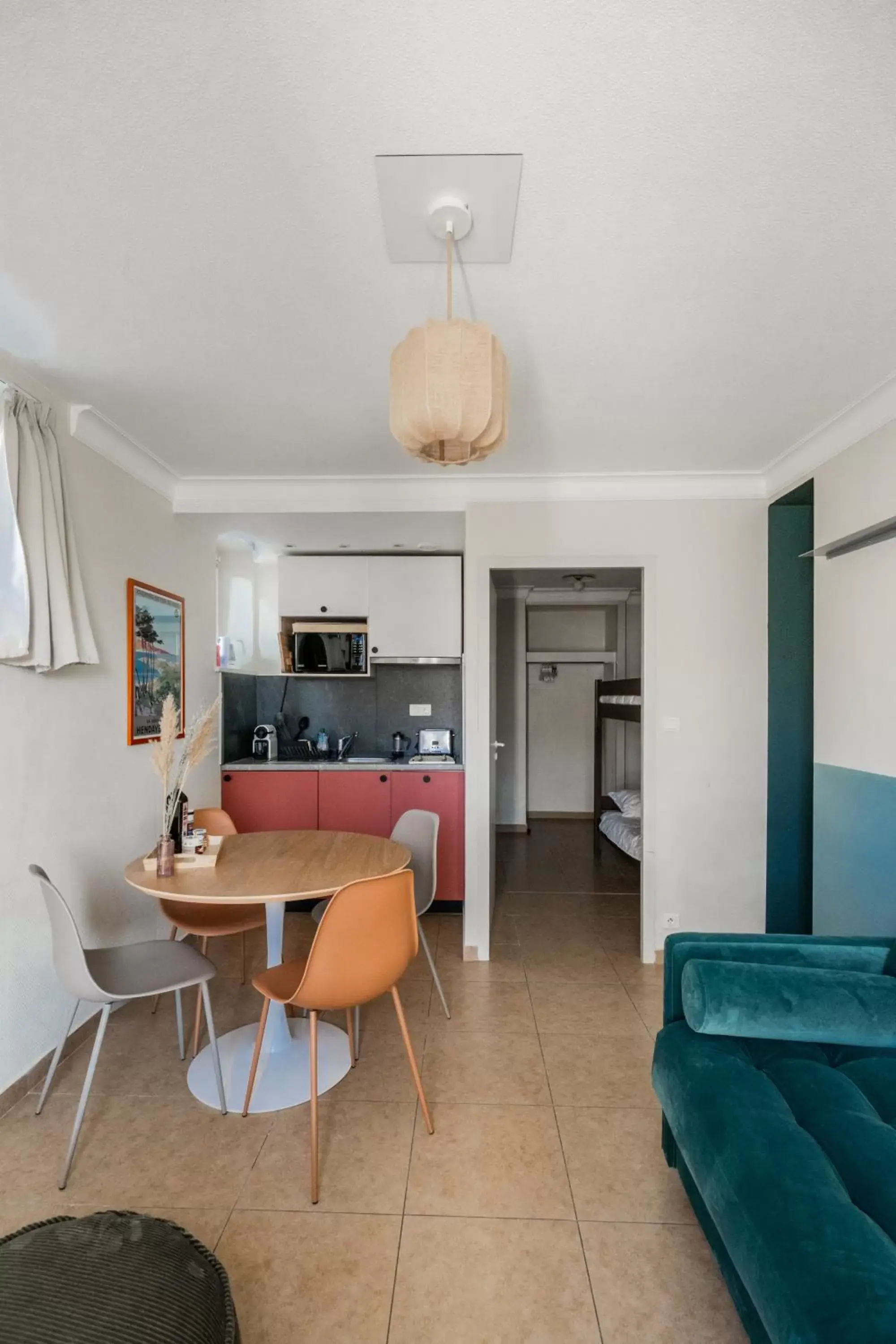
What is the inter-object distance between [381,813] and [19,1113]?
7.56ft

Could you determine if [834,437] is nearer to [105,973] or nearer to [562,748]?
[105,973]

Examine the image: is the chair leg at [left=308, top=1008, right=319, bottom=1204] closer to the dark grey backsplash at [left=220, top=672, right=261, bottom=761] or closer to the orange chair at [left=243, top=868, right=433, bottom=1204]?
the orange chair at [left=243, top=868, right=433, bottom=1204]

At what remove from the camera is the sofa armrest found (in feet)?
6.16

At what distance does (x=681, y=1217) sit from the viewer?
68.3 inches

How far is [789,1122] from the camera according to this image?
1396mm

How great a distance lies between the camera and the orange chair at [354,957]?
189 centimetres

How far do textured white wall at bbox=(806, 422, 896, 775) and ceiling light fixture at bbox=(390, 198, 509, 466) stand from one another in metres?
1.85

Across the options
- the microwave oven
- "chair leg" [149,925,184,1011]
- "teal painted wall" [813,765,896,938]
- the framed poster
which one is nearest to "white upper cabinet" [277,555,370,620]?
the microwave oven

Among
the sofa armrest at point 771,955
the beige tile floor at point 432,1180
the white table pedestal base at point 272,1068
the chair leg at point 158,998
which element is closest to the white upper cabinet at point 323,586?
the chair leg at point 158,998

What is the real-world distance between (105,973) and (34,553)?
144 centimetres

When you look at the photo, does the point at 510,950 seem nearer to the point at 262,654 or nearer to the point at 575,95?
the point at 262,654

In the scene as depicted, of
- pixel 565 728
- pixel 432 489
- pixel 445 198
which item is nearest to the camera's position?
pixel 445 198

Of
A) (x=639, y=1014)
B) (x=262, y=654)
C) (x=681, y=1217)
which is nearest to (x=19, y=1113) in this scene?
(x=681, y=1217)

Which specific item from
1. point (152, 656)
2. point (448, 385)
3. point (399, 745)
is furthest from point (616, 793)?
point (448, 385)
